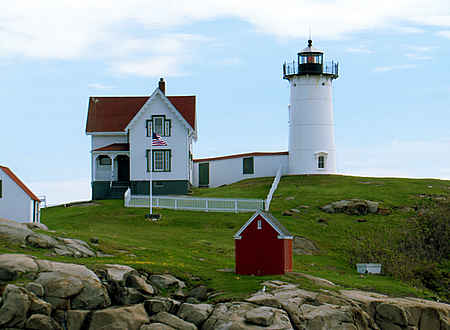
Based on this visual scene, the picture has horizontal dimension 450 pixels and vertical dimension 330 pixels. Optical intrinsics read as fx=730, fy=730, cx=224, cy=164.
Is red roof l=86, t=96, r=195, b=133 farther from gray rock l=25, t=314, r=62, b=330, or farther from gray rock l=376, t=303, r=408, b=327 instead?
gray rock l=25, t=314, r=62, b=330

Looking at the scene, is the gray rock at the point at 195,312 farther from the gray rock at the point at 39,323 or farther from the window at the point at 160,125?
the window at the point at 160,125

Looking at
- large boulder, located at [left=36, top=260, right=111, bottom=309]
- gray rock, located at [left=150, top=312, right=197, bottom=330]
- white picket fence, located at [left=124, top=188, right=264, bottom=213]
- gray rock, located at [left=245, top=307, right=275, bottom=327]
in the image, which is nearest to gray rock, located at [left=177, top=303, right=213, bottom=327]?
gray rock, located at [left=150, top=312, right=197, bottom=330]

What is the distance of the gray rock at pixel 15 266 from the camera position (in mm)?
24172

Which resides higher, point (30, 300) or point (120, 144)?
point (120, 144)

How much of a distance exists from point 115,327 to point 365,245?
67.4 feet

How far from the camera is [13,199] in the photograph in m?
41.3

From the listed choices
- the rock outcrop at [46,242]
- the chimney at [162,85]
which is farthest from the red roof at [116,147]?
the rock outcrop at [46,242]

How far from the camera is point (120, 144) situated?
188ft

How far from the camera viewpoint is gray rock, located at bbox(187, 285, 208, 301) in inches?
1021

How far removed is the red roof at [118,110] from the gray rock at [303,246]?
18847mm

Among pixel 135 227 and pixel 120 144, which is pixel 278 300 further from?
pixel 120 144

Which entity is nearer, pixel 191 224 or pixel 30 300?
pixel 30 300

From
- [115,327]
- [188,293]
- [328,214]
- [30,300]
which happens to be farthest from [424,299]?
[328,214]

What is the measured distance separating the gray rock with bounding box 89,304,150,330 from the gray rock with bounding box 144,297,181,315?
1.69ft
